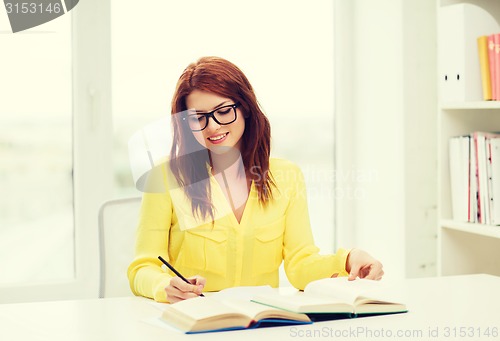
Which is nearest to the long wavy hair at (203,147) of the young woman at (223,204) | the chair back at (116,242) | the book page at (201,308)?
the young woman at (223,204)

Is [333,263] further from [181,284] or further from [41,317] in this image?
[41,317]

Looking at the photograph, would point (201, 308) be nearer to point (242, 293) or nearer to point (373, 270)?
point (242, 293)

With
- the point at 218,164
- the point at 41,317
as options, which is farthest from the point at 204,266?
the point at 41,317

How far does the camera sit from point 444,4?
2533 millimetres

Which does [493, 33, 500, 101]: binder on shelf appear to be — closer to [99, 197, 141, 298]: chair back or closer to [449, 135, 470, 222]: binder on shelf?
[449, 135, 470, 222]: binder on shelf

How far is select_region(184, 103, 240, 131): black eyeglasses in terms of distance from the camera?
181cm

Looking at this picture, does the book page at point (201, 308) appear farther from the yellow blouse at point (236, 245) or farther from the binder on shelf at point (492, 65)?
the binder on shelf at point (492, 65)

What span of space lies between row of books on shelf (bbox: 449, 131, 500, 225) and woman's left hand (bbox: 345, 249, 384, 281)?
0.87 metres

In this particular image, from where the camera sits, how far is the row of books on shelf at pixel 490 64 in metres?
2.33

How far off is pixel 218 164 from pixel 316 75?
4.45 ft

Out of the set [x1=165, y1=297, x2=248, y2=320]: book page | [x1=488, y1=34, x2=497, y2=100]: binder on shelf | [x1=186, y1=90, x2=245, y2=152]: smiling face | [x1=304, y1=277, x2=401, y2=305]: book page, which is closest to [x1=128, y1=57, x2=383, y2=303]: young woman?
[x1=186, y1=90, x2=245, y2=152]: smiling face

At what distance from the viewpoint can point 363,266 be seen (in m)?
1.67

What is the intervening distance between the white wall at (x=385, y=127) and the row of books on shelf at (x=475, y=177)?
0.32m

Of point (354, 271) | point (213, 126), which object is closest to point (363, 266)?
point (354, 271)
